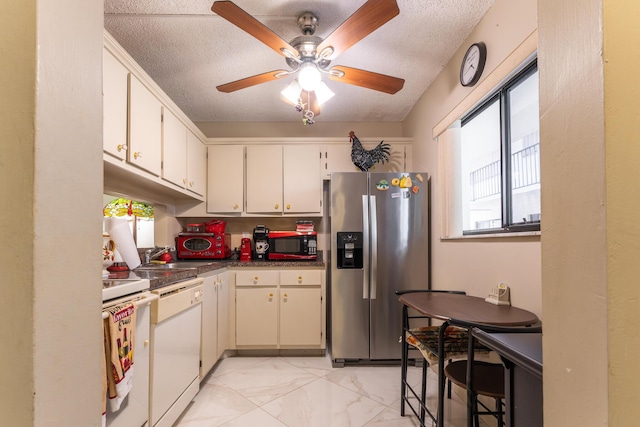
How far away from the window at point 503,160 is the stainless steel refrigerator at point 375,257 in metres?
0.53

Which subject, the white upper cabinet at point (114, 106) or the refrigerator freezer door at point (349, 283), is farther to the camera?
the refrigerator freezer door at point (349, 283)

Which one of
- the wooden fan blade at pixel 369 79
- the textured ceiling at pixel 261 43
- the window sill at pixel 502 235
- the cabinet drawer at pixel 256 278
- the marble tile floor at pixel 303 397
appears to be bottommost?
the marble tile floor at pixel 303 397

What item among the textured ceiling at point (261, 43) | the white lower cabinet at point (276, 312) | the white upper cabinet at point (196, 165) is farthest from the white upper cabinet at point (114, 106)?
the white lower cabinet at point (276, 312)

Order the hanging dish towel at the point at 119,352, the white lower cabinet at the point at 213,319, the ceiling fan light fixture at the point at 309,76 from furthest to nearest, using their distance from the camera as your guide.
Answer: the white lower cabinet at the point at 213,319 < the ceiling fan light fixture at the point at 309,76 < the hanging dish towel at the point at 119,352

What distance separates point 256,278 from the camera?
313cm

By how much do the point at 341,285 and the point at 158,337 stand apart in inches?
63.3

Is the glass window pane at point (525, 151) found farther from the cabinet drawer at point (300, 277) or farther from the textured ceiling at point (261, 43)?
the cabinet drawer at point (300, 277)

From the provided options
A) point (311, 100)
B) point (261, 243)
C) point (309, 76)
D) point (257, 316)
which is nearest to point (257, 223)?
point (261, 243)

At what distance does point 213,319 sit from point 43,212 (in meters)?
2.32

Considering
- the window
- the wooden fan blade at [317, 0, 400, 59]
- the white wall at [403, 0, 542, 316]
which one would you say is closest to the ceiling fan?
the wooden fan blade at [317, 0, 400, 59]

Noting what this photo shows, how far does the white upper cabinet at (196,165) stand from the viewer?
2934 mm

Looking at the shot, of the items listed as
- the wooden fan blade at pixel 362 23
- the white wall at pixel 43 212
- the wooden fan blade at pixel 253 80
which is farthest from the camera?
the wooden fan blade at pixel 253 80

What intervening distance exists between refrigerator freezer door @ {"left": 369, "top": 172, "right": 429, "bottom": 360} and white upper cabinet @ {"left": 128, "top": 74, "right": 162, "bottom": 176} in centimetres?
174

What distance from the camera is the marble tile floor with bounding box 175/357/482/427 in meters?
2.05
